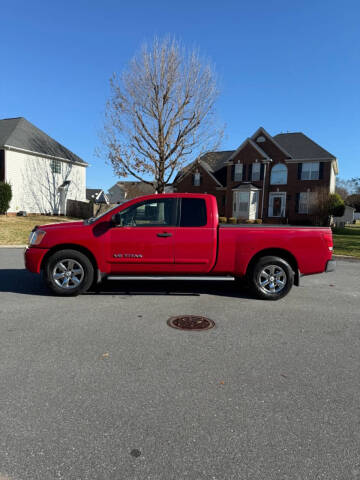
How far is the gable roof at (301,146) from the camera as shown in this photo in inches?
1260

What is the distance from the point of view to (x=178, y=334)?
166 inches

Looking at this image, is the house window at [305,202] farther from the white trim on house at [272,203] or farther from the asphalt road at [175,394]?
the asphalt road at [175,394]

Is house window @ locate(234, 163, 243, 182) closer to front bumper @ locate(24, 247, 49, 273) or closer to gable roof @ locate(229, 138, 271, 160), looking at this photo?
gable roof @ locate(229, 138, 271, 160)

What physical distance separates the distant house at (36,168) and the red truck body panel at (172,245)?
24.2 m

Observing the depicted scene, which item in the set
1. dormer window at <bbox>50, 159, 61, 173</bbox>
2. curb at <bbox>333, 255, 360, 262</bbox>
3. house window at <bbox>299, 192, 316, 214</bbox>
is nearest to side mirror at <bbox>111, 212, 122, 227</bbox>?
curb at <bbox>333, 255, 360, 262</bbox>

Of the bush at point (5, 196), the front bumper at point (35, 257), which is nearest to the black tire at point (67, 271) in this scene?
the front bumper at point (35, 257)

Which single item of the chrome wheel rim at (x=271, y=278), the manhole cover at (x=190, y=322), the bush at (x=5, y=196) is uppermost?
the bush at (x=5, y=196)

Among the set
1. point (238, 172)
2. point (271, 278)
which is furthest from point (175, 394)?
point (238, 172)

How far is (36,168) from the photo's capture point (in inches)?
→ 1144

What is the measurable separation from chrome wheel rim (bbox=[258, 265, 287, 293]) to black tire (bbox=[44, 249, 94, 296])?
10.4 feet

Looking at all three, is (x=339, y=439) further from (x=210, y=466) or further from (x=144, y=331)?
(x=144, y=331)

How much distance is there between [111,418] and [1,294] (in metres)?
4.46

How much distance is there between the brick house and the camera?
32.2 metres

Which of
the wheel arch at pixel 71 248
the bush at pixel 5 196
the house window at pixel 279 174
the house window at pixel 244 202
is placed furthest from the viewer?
the house window at pixel 244 202
